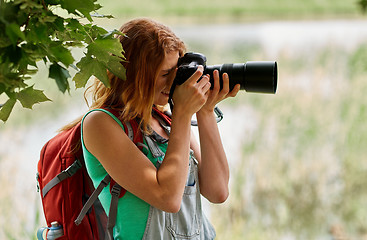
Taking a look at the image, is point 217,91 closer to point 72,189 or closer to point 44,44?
point 72,189

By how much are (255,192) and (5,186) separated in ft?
3.64

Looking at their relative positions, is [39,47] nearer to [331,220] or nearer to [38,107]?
[38,107]

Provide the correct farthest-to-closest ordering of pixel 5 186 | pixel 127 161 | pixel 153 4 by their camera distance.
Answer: pixel 153 4
pixel 5 186
pixel 127 161

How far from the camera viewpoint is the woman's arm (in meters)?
1.05

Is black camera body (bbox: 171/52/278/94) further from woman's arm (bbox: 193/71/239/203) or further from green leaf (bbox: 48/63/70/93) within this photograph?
green leaf (bbox: 48/63/70/93)

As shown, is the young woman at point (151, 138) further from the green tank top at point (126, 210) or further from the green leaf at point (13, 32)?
the green leaf at point (13, 32)

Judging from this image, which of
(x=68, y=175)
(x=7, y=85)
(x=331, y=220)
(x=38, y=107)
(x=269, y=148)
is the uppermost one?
(x=7, y=85)

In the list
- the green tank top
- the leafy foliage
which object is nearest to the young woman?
the green tank top

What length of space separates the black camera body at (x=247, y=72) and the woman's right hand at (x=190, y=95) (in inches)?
0.7

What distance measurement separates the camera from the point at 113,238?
0.94 metres

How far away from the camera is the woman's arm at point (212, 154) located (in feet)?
3.46

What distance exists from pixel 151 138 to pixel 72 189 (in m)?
0.17

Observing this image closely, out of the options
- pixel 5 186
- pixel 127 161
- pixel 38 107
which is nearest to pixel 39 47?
pixel 127 161

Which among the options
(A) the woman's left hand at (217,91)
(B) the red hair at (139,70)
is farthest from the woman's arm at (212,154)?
(B) the red hair at (139,70)
